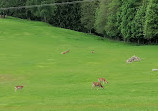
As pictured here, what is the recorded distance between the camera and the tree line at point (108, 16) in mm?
88125

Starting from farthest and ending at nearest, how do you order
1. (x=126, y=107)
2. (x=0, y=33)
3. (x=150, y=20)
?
(x=0, y=33) < (x=150, y=20) < (x=126, y=107)

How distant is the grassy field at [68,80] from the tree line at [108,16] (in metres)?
20.7

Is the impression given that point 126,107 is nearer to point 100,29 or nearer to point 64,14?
point 100,29

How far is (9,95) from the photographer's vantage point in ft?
97.7

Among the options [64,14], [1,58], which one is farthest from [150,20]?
[64,14]

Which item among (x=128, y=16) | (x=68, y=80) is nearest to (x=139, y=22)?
(x=128, y=16)

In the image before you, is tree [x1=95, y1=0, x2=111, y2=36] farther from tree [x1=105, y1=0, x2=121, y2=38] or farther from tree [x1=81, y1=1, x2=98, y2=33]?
tree [x1=81, y1=1, x2=98, y2=33]

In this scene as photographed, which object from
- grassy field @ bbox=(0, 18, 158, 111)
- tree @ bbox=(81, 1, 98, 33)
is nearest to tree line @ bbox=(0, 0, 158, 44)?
tree @ bbox=(81, 1, 98, 33)

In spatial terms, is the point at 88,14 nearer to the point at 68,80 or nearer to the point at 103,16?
the point at 103,16

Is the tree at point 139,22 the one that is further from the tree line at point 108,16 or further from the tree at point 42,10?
the tree at point 42,10

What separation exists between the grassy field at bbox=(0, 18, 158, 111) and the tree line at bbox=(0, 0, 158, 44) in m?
20.7

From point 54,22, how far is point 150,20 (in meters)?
60.7

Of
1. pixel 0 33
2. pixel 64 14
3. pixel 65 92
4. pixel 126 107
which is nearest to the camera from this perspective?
pixel 126 107

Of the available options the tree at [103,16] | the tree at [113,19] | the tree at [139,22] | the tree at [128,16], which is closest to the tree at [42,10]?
the tree at [103,16]
